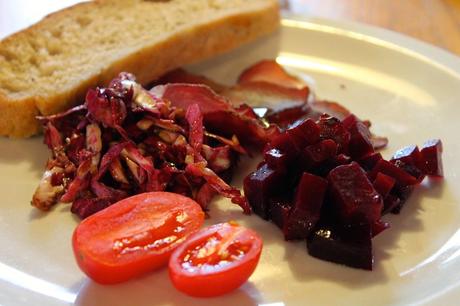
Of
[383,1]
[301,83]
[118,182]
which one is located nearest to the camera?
[118,182]

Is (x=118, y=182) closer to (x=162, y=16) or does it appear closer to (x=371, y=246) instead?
(x=371, y=246)

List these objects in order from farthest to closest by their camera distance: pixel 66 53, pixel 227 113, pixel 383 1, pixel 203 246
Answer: pixel 383 1 → pixel 66 53 → pixel 227 113 → pixel 203 246

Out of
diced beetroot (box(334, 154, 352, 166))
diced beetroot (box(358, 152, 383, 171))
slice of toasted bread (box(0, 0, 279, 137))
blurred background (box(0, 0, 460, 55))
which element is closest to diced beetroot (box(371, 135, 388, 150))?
diced beetroot (box(358, 152, 383, 171))

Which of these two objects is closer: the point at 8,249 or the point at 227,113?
the point at 8,249

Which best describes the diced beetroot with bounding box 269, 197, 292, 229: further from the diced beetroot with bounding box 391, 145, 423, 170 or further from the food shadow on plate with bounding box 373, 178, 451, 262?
the diced beetroot with bounding box 391, 145, 423, 170

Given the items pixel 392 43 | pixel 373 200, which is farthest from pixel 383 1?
pixel 373 200

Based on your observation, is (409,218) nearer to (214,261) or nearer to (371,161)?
(371,161)

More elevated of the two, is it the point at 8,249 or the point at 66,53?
the point at 66,53
